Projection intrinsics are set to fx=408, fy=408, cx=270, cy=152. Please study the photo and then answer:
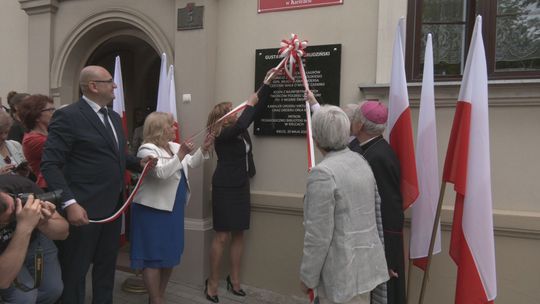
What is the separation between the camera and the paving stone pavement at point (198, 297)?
4086mm

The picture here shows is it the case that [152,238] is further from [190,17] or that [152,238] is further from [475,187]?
[475,187]

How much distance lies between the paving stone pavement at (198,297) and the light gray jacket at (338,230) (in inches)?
82.5

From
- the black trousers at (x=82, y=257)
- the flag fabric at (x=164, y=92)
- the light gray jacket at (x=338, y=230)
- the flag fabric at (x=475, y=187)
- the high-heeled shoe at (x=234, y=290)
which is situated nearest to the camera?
the light gray jacket at (x=338, y=230)

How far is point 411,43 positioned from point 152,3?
298 cm

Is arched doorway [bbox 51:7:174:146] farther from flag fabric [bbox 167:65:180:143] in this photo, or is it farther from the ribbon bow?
the ribbon bow

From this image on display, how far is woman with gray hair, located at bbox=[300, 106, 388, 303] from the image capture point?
213 cm

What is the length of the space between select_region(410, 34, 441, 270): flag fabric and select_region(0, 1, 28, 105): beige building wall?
5385mm

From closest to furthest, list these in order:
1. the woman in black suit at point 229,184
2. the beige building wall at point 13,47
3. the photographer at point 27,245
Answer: the photographer at point 27,245 → the woman in black suit at point 229,184 → the beige building wall at point 13,47

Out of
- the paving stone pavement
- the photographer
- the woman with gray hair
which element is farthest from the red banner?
the paving stone pavement

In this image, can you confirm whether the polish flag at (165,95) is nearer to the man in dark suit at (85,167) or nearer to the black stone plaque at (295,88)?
the black stone plaque at (295,88)

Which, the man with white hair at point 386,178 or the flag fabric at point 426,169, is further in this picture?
the flag fabric at point 426,169

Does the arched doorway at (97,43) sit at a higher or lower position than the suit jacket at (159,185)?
higher

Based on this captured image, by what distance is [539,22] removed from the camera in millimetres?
3469

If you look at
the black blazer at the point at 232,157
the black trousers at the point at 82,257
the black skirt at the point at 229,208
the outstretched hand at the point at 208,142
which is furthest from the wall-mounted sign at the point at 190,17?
the black trousers at the point at 82,257
